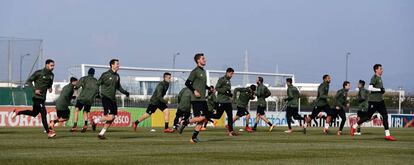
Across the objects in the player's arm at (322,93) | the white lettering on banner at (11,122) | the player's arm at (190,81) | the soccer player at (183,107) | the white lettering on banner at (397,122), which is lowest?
the white lettering on banner at (397,122)

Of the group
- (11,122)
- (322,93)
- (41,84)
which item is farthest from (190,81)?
(11,122)

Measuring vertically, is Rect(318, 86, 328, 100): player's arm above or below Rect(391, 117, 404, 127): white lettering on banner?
above

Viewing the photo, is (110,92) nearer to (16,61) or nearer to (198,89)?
(198,89)

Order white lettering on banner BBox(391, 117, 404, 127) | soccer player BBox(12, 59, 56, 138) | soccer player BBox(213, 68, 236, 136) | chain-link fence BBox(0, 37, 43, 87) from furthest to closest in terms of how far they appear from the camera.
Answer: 1. white lettering on banner BBox(391, 117, 404, 127)
2. chain-link fence BBox(0, 37, 43, 87)
3. soccer player BBox(213, 68, 236, 136)
4. soccer player BBox(12, 59, 56, 138)

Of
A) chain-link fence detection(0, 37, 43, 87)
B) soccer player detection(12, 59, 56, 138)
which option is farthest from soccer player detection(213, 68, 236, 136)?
chain-link fence detection(0, 37, 43, 87)

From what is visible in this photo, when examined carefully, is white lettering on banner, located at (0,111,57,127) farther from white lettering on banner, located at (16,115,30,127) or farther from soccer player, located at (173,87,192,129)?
soccer player, located at (173,87,192,129)

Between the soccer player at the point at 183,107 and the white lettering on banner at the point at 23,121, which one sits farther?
the white lettering on banner at the point at 23,121

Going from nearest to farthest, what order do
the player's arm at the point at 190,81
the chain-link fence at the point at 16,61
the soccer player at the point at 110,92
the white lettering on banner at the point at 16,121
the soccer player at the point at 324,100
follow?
1. the player's arm at the point at 190,81
2. the soccer player at the point at 110,92
3. the soccer player at the point at 324,100
4. the white lettering on banner at the point at 16,121
5. the chain-link fence at the point at 16,61

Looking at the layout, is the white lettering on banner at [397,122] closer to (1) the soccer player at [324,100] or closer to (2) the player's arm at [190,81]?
(1) the soccer player at [324,100]

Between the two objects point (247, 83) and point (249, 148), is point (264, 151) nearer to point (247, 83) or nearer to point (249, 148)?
point (249, 148)

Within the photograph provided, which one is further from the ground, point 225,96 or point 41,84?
point 41,84

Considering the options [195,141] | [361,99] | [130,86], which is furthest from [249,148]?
[130,86]

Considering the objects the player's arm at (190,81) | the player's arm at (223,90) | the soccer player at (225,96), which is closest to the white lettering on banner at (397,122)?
the soccer player at (225,96)

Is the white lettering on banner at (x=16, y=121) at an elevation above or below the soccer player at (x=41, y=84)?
below
